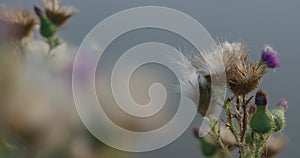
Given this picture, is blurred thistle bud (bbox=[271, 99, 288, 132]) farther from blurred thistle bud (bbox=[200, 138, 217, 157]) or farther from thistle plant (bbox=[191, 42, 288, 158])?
blurred thistle bud (bbox=[200, 138, 217, 157])

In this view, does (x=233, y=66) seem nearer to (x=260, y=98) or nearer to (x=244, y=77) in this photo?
(x=244, y=77)

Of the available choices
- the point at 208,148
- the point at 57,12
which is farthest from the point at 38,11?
the point at 208,148

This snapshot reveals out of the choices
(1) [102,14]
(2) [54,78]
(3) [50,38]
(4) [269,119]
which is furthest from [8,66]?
(1) [102,14]

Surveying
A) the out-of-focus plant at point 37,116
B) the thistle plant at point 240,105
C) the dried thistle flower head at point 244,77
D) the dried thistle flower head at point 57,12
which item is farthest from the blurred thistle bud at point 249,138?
the out-of-focus plant at point 37,116

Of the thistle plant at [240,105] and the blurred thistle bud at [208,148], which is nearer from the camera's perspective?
the thistle plant at [240,105]

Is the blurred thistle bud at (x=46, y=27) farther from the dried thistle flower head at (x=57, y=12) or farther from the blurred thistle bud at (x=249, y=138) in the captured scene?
the blurred thistle bud at (x=249, y=138)

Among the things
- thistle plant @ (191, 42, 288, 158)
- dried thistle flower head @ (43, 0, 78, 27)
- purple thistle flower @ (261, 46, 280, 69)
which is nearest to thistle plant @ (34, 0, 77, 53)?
dried thistle flower head @ (43, 0, 78, 27)

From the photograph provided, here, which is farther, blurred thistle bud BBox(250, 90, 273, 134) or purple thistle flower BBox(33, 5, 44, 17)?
blurred thistle bud BBox(250, 90, 273, 134)

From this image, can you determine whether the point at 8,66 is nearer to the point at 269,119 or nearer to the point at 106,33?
the point at 106,33

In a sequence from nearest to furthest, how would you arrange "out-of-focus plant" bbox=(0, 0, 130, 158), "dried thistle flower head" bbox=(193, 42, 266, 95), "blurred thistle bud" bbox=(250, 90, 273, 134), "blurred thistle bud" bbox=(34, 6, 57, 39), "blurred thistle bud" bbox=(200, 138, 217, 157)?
1. "out-of-focus plant" bbox=(0, 0, 130, 158)
2. "blurred thistle bud" bbox=(34, 6, 57, 39)
3. "dried thistle flower head" bbox=(193, 42, 266, 95)
4. "blurred thistle bud" bbox=(250, 90, 273, 134)
5. "blurred thistle bud" bbox=(200, 138, 217, 157)
